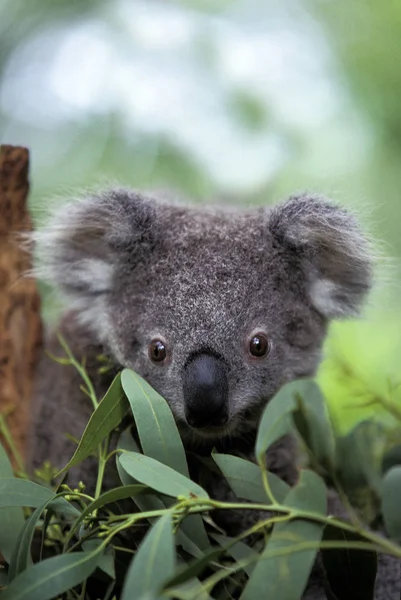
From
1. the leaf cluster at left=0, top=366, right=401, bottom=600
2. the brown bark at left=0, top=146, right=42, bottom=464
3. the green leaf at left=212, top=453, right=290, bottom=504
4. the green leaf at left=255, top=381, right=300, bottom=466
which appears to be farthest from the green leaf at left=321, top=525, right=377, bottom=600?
the brown bark at left=0, top=146, right=42, bottom=464

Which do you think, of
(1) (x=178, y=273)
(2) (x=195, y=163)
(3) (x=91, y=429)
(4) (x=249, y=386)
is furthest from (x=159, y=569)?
(2) (x=195, y=163)

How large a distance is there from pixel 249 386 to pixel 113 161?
344 centimetres

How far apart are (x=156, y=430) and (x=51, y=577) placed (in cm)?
36

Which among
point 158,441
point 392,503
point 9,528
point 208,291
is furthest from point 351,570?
point 208,291

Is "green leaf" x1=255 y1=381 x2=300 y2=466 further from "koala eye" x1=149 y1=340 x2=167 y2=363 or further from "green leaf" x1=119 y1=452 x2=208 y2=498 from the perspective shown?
"koala eye" x1=149 y1=340 x2=167 y2=363

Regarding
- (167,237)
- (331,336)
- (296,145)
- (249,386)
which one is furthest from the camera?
(296,145)

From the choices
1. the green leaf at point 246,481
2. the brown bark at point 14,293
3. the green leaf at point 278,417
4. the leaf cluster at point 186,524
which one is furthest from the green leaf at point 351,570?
the brown bark at point 14,293

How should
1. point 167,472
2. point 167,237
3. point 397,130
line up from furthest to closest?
point 397,130
point 167,237
point 167,472

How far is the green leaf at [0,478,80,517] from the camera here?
131 cm

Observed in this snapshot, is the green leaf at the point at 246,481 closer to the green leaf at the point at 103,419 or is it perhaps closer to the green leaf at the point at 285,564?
the green leaf at the point at 285,564

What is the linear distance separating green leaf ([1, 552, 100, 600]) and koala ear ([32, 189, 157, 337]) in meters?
1.12

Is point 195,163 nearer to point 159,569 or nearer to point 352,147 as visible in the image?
point 352,147

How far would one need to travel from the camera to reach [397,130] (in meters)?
4.89

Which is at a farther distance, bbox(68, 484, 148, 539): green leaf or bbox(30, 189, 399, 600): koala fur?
bbox(30, 189, 399, 600): koala fur
